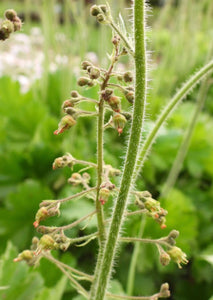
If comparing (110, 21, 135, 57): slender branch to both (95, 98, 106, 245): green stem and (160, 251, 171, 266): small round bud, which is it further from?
(160, 251, 171, 266): small round bud

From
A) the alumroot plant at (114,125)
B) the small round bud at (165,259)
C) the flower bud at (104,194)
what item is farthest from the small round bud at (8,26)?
the small round bud at (165,259)

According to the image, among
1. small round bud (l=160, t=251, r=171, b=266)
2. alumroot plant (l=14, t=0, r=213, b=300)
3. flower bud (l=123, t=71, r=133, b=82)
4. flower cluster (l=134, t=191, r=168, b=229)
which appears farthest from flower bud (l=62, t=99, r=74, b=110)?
small round bud (l=160, t=251, r=171, b=266)

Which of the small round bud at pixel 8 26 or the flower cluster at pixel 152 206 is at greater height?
the small round bud at pixel 8 26

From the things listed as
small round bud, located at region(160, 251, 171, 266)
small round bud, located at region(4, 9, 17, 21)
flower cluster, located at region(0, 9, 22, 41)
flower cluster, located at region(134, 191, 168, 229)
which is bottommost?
small round bud, located at region(160, 251, 171, 266)

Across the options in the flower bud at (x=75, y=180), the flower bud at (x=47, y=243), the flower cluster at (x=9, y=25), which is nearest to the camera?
the flower cluster at (x=9, y=25)

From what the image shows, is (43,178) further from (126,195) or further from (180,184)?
(126,195)

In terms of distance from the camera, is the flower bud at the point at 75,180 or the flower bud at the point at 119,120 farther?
the flower bud at the point at 75,180

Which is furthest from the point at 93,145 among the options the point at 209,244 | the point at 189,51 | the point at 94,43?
the point at 94,43

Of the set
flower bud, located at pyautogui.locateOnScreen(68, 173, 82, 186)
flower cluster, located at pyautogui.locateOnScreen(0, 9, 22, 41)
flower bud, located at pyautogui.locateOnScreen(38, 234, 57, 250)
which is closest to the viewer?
flower cluster, located at pyautogui.locateOnScreen(0, 9, 22, 41)

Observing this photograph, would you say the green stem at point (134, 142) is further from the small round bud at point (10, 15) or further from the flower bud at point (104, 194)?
the small round bud at point (10, 15)
